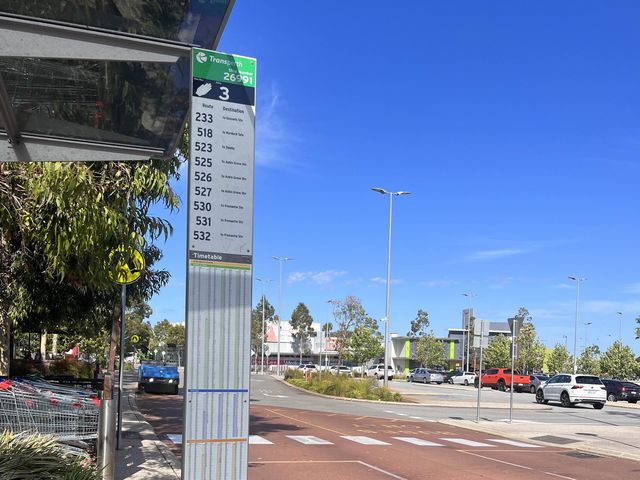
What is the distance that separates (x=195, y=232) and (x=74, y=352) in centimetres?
4306

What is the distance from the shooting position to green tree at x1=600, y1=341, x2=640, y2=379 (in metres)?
82.9

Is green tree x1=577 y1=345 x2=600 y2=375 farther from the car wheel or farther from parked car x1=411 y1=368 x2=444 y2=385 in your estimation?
the car wheel

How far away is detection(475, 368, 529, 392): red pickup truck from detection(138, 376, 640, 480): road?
34.4 m

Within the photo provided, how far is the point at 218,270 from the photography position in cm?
446

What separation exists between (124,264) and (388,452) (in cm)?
782

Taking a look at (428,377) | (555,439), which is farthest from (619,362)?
(555,439)

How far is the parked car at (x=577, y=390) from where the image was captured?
3338 centimetres

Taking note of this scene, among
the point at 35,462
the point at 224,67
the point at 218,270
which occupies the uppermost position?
the point at 224,67

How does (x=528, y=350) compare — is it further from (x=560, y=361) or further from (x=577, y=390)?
(x=577, y=390)

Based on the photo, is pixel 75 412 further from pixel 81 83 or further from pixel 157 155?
pixel 81 83

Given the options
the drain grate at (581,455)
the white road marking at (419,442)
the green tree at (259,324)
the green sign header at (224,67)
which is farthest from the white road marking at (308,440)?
the green tree at (259,324)

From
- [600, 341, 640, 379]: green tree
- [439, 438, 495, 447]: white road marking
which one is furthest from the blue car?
[600, 341, 640, 379]: green tree

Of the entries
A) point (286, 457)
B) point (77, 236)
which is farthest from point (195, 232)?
point (286, 457)

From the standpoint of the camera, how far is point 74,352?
→ 43.9 meters
